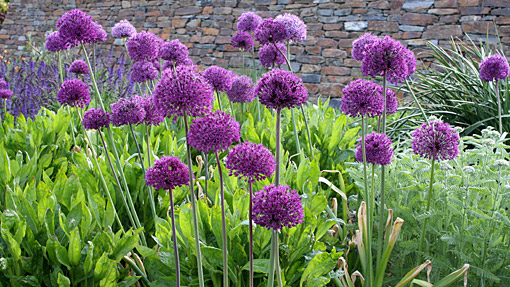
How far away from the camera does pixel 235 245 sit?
1.49 meters

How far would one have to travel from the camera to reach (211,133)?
0.96 metres

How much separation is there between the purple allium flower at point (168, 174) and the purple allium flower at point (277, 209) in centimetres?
22

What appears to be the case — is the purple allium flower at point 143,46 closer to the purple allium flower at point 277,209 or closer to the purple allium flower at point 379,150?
the purple allium flower at point 379,150

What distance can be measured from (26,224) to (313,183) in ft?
3.97

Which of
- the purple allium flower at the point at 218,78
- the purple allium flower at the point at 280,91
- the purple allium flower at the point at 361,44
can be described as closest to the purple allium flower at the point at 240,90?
the purple allium flower at the point at 218,78

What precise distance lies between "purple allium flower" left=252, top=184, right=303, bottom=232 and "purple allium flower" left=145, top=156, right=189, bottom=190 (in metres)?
0.22

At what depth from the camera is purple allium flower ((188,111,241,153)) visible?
3.14ft

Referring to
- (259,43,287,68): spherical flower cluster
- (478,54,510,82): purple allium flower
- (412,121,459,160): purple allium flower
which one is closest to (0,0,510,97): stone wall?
(478,54,510,82): purple allium flower

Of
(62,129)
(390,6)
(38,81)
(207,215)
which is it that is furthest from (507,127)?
(38,81)

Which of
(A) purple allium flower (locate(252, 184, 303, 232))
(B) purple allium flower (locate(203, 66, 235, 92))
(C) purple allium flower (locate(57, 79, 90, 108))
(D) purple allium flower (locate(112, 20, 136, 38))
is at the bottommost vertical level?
(A) purple allium flower (locate(252, 184, 303, 232))

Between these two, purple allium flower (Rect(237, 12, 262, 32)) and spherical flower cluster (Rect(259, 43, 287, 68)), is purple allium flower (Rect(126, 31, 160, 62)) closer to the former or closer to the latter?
spherical flower cluster (Rect(259, 43, 287, 68))

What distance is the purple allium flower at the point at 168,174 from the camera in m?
1.07

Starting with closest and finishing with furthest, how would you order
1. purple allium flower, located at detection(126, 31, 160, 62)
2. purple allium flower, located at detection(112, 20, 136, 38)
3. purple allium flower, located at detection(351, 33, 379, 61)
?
purple allium flower, located at detection(351, 33, 379, 61), purple allium flower, located at detection(126, 31, 160, 62), purple allium flower, located at detection(112, 20, 136, 38)

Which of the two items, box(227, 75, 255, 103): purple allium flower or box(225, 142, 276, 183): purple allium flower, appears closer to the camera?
box(225, 142, 276, 183): purple allium flower
